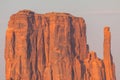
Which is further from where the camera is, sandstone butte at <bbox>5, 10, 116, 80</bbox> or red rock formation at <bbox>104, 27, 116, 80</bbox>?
red rock formation at <bbox>104, 27, 116, 80</bbox>

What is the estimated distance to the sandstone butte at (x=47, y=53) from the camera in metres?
162

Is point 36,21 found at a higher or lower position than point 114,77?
higher

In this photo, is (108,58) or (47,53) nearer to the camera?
(108,58)

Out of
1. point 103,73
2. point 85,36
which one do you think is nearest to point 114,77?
point 103,73

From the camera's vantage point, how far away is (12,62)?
162 metres

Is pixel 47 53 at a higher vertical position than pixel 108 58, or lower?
higher

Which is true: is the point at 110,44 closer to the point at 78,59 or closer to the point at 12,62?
the point at 78,59

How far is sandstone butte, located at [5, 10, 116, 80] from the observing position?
162 metres

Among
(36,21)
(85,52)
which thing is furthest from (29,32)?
(85,52)

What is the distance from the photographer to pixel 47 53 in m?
167

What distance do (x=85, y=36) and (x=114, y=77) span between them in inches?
576

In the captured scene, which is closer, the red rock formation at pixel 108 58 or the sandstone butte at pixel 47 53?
the sandstone butte at pixel 47 53

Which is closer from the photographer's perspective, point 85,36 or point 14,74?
point 14,74

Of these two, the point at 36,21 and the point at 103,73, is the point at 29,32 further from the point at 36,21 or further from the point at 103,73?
the point at 103,73
